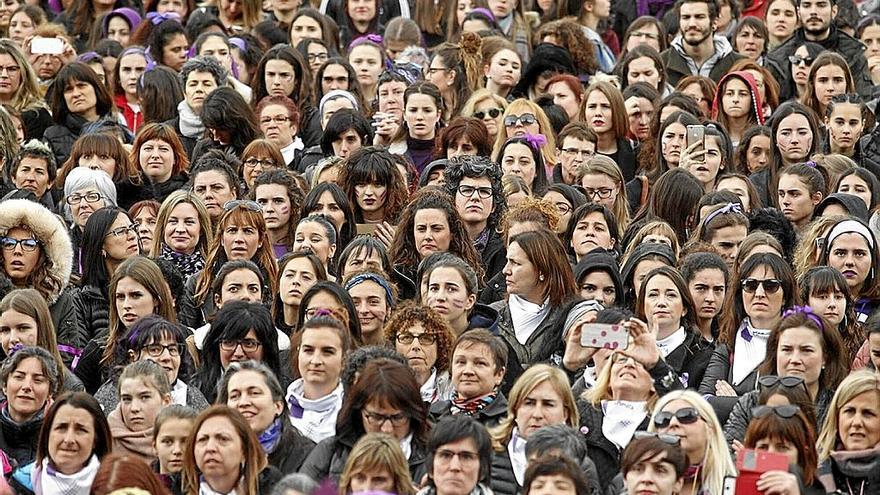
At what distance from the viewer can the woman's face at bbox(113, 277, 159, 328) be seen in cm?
1370

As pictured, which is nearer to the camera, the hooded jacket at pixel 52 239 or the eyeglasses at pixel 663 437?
the eyeglasses at pixel 663 437

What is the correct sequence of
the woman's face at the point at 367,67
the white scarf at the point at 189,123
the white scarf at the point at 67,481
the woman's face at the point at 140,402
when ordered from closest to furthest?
the white scarf at the point at 67,481
the woman's face at the point at 140,402
the white scarf at the point at 189,123
the woman's face at the point at 367,67

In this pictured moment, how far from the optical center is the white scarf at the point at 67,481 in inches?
471

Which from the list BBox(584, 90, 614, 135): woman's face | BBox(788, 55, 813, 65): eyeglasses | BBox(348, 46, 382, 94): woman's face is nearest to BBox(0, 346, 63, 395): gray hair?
Answer: BBox(584, 90, 614, 135): woman's face

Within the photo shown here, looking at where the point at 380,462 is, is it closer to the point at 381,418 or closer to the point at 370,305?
the point at 381,418

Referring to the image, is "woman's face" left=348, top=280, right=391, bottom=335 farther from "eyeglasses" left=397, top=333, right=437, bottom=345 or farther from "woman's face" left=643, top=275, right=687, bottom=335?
"woman's face" left=643, top=275, right=687, bottom=335

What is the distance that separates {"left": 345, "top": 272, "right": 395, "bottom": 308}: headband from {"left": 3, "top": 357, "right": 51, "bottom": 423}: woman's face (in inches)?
74.6

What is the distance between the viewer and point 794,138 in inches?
645

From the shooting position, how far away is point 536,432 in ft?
37.7

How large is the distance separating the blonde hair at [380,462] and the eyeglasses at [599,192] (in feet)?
15.4

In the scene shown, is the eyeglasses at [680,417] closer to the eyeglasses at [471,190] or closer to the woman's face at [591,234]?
the woman's face at [591,234]

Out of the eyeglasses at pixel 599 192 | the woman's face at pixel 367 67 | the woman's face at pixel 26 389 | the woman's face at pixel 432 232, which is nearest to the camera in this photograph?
the woman's face at pixel 26 389

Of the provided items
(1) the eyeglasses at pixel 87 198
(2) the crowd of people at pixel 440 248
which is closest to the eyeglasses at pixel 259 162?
(2) the crowd of people at pixel 440 248

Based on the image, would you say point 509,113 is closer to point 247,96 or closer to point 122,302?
point 247,96
